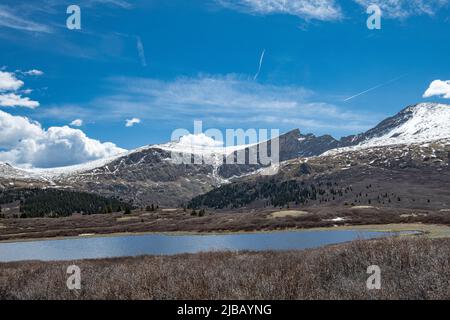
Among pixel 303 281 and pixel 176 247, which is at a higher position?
pixel 303 281

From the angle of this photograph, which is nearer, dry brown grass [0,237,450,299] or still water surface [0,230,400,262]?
dry brown grass [0,237,450,299]

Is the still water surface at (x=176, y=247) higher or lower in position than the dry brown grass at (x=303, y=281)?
lower

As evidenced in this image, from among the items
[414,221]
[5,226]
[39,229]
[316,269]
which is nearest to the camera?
[316,269]

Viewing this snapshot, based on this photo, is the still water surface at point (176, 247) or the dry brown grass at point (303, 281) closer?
the dry brown grass at point (303, 281)

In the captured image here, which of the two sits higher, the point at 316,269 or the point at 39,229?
the point at 316,269

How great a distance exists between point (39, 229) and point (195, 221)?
2257 inches

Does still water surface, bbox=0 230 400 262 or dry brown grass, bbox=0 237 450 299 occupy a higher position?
dry brown grass, bbox=0 237 450 299

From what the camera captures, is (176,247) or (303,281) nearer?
(303,281)

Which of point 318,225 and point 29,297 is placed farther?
point 318,225
